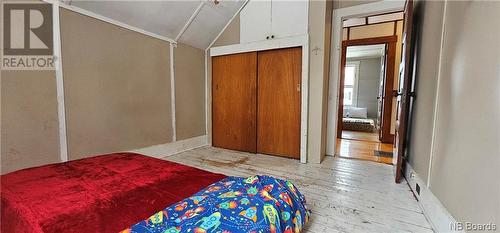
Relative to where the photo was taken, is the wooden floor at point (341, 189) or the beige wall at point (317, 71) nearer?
the wooden floor at point (341, 189)

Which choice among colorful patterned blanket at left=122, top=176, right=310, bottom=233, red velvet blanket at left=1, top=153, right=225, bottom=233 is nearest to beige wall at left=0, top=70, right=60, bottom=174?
red velvet blanket at left=1, top=153, right=225, bottom=233

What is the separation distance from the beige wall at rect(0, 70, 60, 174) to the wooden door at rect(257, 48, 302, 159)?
2543 millimetres

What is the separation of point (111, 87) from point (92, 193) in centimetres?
200

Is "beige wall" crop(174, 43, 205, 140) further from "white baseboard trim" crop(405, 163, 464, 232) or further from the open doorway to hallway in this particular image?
"white baseboard trim" crop(405, 163, 464, 232)

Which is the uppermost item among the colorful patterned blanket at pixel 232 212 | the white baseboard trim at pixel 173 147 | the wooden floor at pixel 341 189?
the colorful patterned blanket at pixel 232 212

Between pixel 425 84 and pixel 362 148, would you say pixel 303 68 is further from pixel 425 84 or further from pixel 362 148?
pixel 362 148

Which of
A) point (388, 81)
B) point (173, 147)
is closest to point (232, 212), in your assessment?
point (173, 147)

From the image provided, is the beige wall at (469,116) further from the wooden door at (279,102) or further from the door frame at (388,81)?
the door frame at (388,81)

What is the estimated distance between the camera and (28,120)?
199 cm

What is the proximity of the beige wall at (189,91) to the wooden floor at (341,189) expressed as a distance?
0.49 metres

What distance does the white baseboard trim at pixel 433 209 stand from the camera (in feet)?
4.46

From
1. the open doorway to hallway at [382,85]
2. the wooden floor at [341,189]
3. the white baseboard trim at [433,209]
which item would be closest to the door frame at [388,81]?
the open doorway to hallway at [382,85]

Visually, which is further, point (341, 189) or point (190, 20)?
point (190, 20)

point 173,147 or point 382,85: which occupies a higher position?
point 382,85
